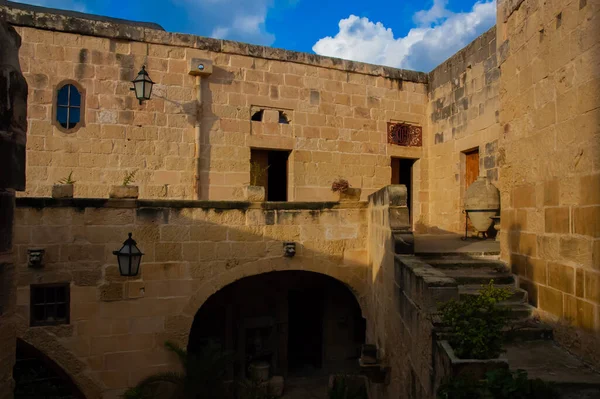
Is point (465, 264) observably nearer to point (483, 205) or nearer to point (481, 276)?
point (481, 276)

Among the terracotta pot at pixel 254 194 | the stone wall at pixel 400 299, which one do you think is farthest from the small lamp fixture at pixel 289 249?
the stone wall at pixel 400 299

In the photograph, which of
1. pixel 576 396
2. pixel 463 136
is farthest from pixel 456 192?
pixel 576 396

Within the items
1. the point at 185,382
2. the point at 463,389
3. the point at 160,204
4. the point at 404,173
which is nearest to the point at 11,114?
the point at 463,389

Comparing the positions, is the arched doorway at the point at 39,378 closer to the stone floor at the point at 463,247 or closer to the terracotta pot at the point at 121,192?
the terracotta pot at the point at 121,192

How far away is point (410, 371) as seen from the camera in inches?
166

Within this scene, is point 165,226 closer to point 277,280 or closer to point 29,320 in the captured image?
point 29,320

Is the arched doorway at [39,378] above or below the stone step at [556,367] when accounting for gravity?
below

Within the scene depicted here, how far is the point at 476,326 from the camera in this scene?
303 centimetres

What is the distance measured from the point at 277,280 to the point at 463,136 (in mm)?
4927

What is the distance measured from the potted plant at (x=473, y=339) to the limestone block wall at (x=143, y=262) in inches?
156

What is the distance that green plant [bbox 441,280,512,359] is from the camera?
2922 millimetres

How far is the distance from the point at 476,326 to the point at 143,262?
4.88m

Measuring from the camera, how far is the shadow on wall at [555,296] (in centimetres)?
357

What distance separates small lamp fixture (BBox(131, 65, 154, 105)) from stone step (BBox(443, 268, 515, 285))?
18.7 feet
